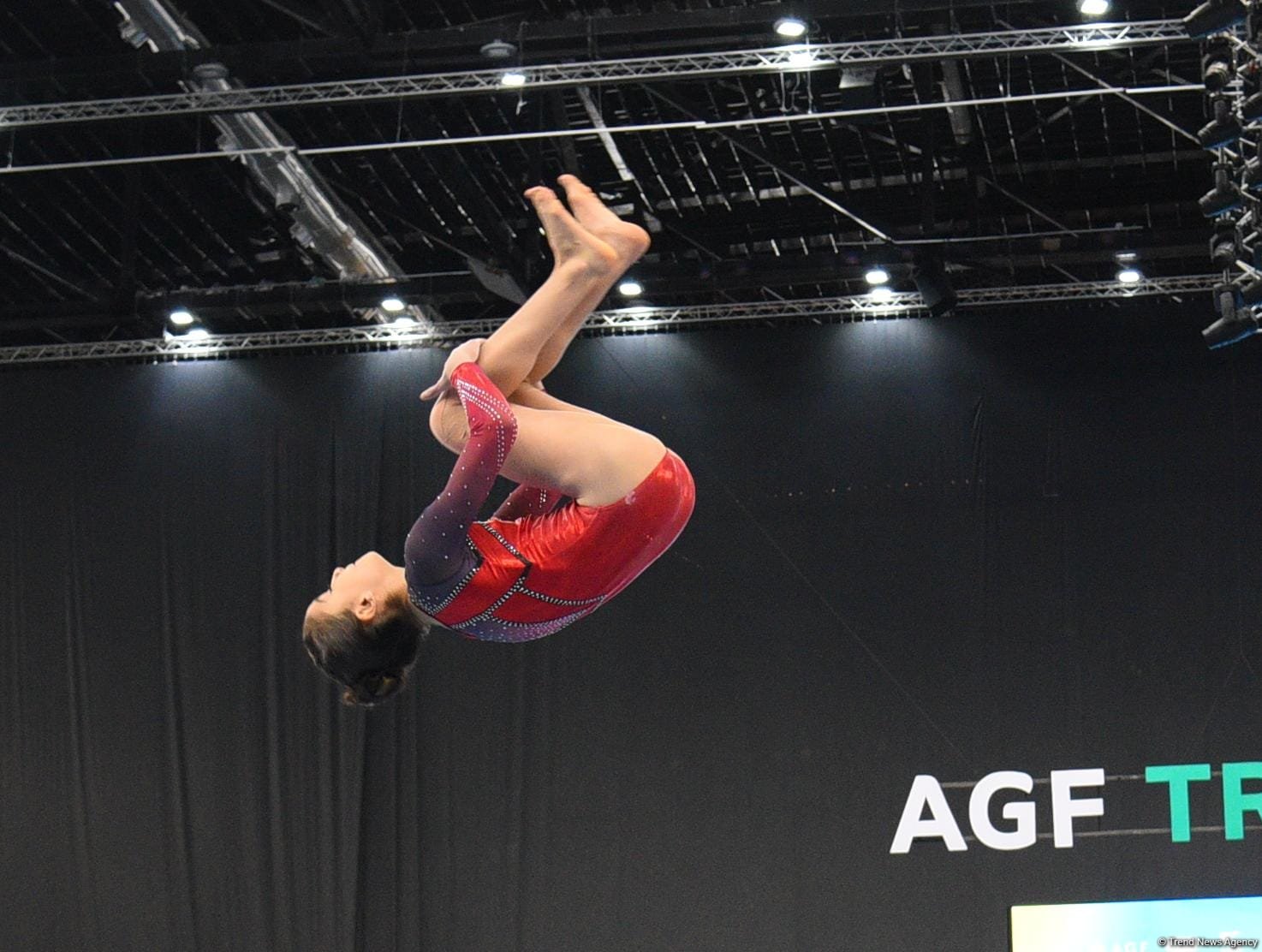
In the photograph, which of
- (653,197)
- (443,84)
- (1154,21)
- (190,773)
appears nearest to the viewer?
(1154,21)

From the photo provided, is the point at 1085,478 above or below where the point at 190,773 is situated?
above

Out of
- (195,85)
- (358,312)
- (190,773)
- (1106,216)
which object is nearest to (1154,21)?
(1106,216)

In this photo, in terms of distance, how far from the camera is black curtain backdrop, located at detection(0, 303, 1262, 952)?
24.5 feet

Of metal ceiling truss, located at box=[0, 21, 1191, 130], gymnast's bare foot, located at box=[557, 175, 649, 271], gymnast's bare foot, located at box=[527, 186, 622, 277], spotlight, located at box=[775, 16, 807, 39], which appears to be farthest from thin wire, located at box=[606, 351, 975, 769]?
gymnast's bare foot, located at box=[527, 186, 622, 277]

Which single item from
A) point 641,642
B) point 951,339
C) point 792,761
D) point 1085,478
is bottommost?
point 792,761

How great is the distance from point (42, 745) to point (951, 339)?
4.76 metres

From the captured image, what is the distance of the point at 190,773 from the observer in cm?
802

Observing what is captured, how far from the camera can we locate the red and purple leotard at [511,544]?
115 inches

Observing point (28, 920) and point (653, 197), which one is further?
point (28, 920)

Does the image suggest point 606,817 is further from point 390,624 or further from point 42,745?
point 390,624

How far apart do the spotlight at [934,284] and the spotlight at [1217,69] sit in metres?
1.69

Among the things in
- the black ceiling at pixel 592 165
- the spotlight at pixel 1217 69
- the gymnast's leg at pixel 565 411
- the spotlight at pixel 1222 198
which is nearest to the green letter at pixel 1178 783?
the black ceiling at pixel 592 165

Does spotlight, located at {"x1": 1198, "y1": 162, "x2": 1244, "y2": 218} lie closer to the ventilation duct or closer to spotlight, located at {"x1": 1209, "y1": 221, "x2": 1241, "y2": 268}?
spotlight, located at {"x1": 1209, "y1": 221, "x2": 1241, "y2": 268}

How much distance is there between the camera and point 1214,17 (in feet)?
16.5
